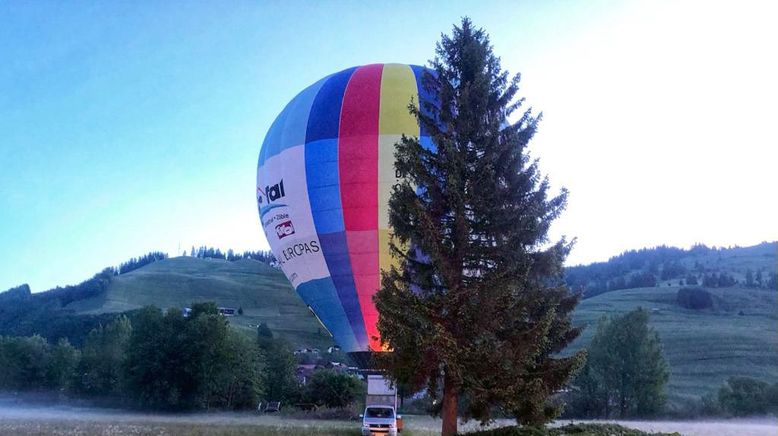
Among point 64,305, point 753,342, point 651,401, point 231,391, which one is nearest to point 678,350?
point 753,342

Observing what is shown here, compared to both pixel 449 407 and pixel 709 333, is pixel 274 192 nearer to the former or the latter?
pixel 449 407

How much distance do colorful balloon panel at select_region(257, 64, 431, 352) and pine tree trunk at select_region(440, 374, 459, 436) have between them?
1082 cm

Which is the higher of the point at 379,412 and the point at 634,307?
the point at 379,412

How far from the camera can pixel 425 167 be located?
17.5 meters

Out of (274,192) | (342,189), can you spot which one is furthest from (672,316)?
(342,189)

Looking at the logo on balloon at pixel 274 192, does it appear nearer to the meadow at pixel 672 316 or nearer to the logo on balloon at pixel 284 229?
the logo on balloon at pixel 284 229

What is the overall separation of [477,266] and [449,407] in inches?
140

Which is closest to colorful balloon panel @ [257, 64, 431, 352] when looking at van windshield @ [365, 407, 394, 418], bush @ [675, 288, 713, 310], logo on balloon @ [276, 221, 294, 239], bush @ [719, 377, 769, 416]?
logo on balloon @ [276, 221, 294, 239]

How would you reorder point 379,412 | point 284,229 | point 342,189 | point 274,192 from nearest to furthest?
point 342,189 → point 379,412 → point 284,229 → point 274,192

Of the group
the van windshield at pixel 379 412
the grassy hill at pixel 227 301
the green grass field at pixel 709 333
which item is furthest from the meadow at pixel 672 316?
the van windshield at pixel 379 412

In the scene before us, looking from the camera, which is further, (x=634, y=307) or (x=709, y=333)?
(x=634, y=307)

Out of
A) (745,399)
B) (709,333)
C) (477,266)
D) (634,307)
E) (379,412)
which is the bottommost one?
(709,333)

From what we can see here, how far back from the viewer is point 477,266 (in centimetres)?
1727

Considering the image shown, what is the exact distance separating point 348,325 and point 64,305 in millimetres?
165848
